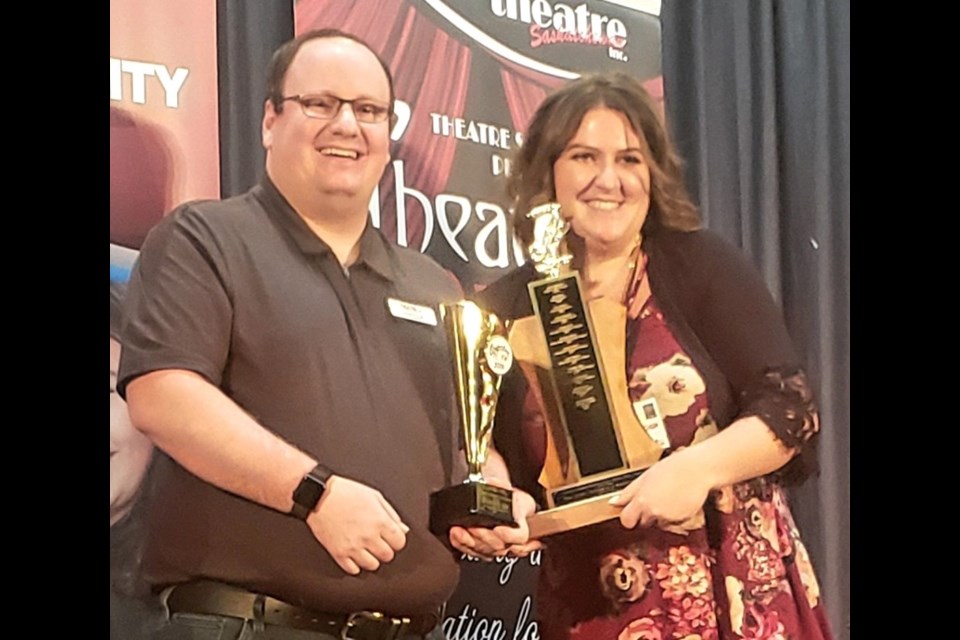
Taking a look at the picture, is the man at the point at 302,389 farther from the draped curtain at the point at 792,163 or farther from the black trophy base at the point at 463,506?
the draped curtain at the point at 792,163

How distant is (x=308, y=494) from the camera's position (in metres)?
2.13

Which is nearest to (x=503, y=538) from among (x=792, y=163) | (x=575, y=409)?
(x=575, y=409)

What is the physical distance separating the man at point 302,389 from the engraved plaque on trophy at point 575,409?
0.09 m

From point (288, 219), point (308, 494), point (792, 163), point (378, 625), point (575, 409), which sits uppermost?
point (792, 163)

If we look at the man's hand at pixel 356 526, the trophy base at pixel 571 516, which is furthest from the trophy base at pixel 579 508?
the man's hand at pixel 356 526

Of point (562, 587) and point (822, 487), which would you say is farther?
point (822, 487)

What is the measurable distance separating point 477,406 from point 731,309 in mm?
568

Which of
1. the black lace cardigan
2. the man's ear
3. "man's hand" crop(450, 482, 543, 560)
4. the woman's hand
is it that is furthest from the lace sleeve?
the man's ear

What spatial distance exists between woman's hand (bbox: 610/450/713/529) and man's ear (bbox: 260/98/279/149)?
0.86 meters

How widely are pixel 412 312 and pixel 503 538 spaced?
0.42 m

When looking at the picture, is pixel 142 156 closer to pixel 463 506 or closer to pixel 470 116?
pixel 470 116
